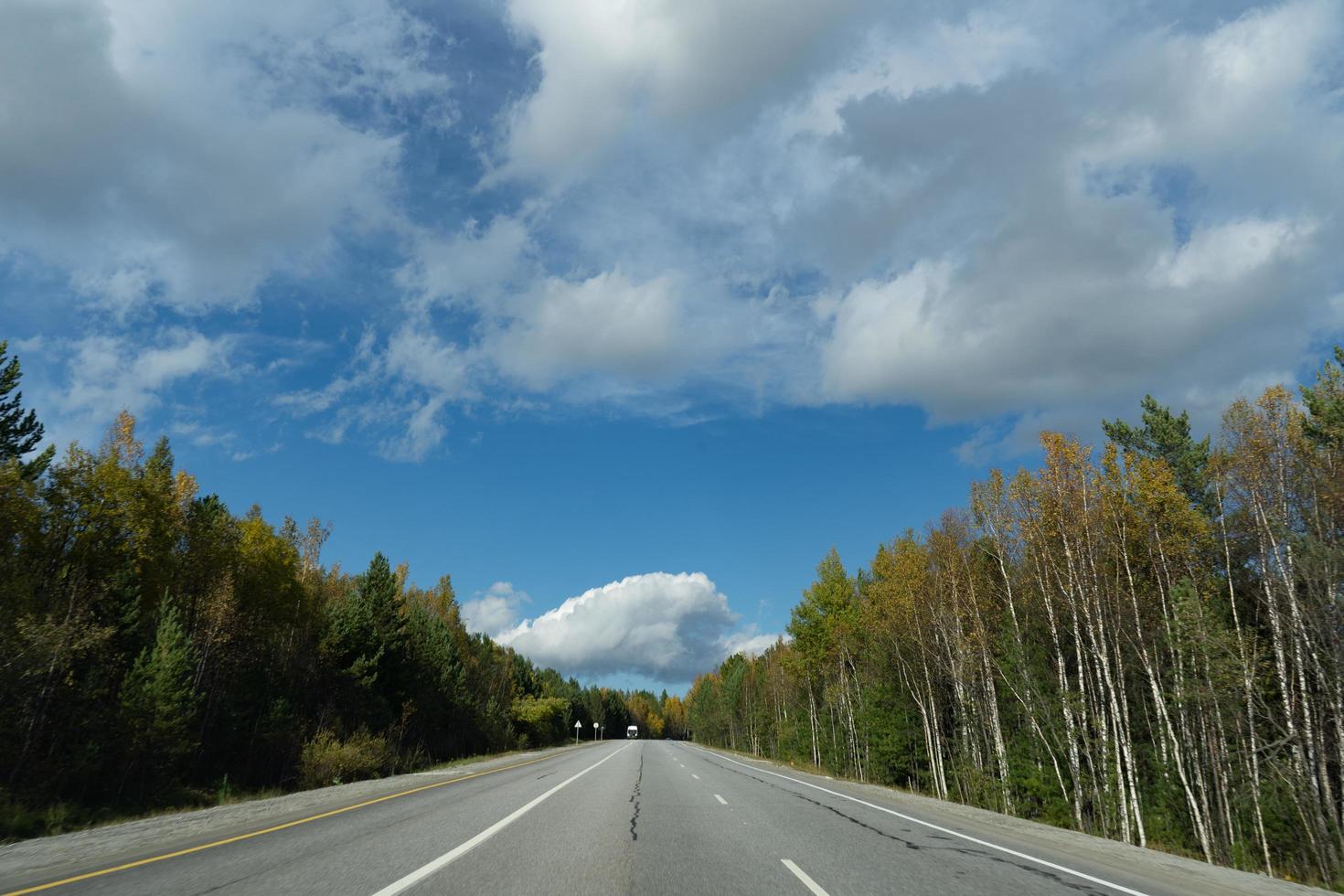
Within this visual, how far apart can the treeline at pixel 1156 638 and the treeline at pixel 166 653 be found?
85.3 ft

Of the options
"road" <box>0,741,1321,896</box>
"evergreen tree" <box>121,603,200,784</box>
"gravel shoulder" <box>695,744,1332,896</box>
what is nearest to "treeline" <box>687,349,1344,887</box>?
"gravel shoulder" <box>695,744,1332,896</box>

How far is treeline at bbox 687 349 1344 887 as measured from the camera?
17016 millimetres

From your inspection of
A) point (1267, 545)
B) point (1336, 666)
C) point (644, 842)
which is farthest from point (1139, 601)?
point (644, 842)

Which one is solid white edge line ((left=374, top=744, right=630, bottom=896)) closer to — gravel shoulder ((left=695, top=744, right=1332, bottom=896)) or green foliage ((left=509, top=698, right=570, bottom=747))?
gravel shoulder ((left=695, top=744, right=1332, bottom=896))

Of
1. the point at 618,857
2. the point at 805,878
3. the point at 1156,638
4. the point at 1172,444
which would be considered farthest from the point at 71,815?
the point at 1172,444

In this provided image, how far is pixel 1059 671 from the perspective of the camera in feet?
78.4

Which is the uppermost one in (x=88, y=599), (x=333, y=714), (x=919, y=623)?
(x=88, y=599)

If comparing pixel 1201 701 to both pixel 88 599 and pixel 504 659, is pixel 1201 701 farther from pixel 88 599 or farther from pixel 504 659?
pixel 504 659

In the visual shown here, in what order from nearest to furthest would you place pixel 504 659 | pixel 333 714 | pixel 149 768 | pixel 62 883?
pixel 62 883, pixel 149 768, pixel 333 714, pixel 504 659

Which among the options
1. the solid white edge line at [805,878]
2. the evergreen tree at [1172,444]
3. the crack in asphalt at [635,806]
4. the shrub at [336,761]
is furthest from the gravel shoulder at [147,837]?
the evergreen tree at [1172,444]

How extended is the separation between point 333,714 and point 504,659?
49.9 m

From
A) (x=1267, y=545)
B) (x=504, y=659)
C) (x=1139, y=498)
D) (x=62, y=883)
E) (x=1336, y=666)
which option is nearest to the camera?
(x=62, y=883)

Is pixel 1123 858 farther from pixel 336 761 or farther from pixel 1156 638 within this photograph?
pixel 336 761

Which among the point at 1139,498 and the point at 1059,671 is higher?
the point at 1139,498
